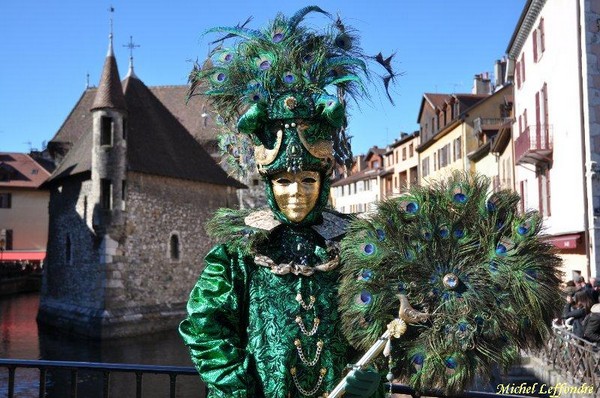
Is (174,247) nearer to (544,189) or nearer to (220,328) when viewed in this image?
(544,189)

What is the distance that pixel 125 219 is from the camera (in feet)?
85.0

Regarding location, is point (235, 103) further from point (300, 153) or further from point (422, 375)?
point (422, 375)

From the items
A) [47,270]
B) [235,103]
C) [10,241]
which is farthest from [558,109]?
[10,241]

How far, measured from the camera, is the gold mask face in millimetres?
2969

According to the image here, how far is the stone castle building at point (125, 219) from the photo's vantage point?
25.4 m

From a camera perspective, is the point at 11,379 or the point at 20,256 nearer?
the point at 11,379

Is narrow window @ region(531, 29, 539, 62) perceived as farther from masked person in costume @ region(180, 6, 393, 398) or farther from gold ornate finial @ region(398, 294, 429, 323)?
gold ornate finial @ region(398, 294, 429, 323)

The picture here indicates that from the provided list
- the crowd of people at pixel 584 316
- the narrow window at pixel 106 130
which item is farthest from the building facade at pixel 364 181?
the crowd of people at pixel 584 316

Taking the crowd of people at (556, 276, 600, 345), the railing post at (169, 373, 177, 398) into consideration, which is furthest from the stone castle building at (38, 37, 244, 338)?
the railing post at (169, 373, 177, 398)

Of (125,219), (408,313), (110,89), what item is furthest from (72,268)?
(408,313)

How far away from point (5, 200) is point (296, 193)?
47.9 meters

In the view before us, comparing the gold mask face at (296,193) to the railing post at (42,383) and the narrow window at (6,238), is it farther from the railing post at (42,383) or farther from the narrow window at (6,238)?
the narrow window at (6,238)

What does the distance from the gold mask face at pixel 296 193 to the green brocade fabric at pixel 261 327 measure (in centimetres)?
21

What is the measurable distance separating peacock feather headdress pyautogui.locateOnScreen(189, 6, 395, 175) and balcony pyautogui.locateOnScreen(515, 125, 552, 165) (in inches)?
615
